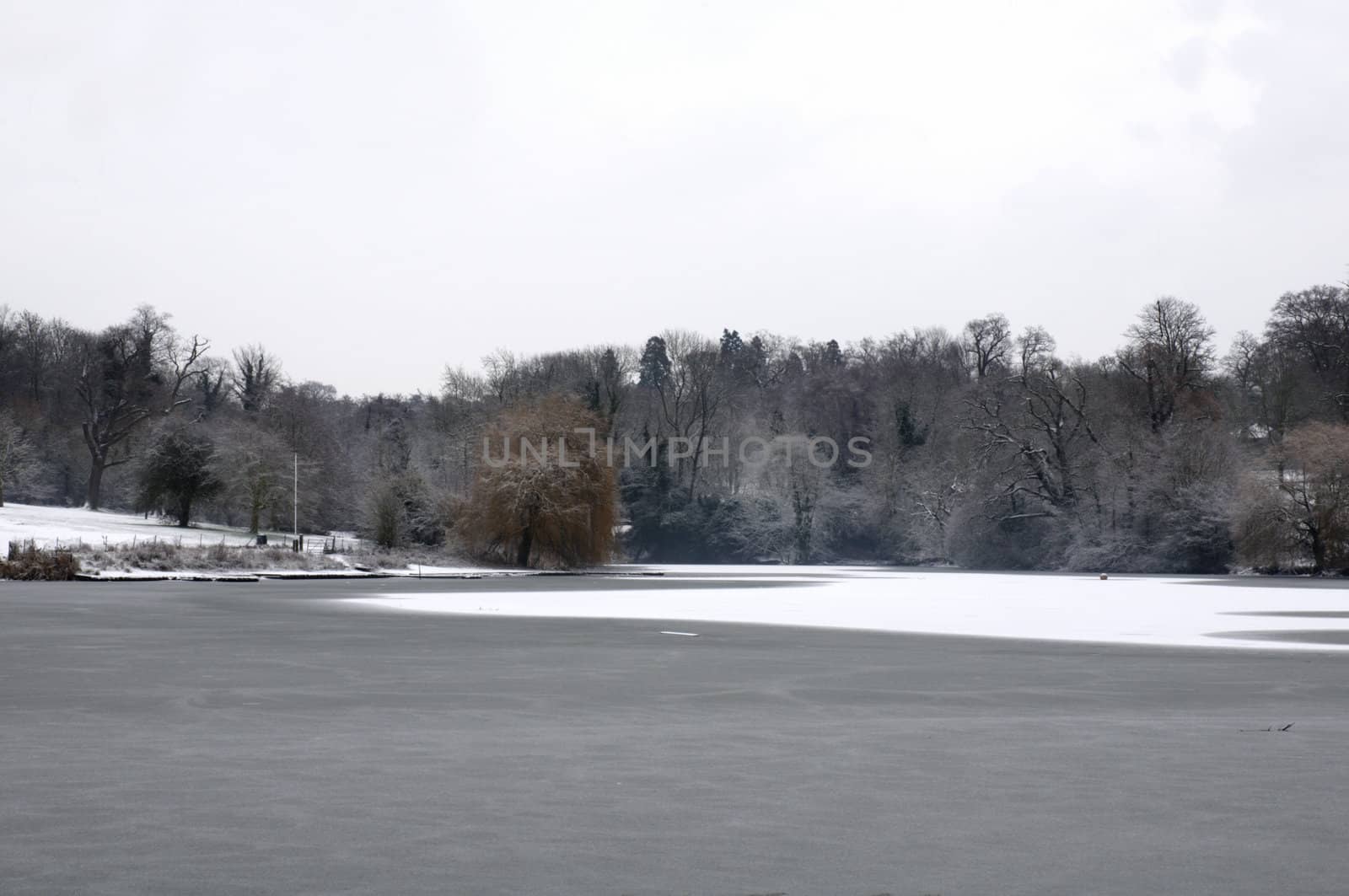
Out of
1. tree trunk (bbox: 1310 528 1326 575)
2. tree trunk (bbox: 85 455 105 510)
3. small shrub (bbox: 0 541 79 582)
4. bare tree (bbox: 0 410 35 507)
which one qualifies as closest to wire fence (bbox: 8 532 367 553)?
small shrub (bbox: 0 541 79 582)

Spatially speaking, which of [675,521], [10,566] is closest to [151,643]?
[10,566]

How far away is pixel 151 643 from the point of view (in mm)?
22172

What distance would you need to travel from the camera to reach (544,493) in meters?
74.5

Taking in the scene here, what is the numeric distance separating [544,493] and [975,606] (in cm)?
4121

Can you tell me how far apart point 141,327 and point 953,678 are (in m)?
103

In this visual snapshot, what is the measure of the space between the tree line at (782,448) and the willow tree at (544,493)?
0.49 feet

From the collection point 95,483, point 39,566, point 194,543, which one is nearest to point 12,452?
point 95,483

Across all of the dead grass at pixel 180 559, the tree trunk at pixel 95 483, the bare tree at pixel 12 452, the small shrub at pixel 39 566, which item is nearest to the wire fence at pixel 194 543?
the dead grass at pixel 180 559

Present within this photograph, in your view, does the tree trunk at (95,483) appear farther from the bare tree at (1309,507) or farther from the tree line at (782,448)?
the bare tree at (1309,507)

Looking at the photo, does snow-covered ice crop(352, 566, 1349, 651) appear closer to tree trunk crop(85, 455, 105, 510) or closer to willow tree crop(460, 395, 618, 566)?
willow tree crop(460, 395, 618, 566)

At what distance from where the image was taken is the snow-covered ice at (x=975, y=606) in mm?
26844

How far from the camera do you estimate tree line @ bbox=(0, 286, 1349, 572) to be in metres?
74.9

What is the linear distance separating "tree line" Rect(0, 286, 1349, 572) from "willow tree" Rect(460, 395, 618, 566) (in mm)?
150

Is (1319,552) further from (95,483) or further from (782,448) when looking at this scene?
(95,483)
